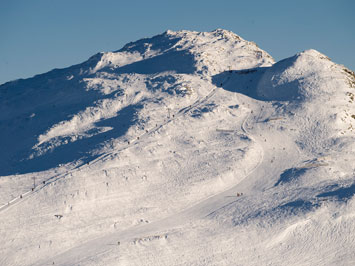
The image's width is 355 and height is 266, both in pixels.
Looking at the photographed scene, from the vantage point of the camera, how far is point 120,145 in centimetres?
7325

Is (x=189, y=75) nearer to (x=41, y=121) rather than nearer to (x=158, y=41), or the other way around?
(x=158, y=41)

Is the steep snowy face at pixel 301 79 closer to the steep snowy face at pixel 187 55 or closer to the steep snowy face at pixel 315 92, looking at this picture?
the steep snowy face at pixel 315 92

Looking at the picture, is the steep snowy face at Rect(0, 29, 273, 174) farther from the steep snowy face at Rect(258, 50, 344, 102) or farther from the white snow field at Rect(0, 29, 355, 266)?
the steep snowy face at Rect(258, 50, 344, 102)

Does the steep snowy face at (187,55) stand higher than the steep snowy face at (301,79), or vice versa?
the steep snowy face at (187,55)

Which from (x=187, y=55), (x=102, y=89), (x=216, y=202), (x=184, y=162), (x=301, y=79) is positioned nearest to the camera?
(x=216, y=202)

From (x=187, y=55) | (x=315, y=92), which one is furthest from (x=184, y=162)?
(x=187, y=55)

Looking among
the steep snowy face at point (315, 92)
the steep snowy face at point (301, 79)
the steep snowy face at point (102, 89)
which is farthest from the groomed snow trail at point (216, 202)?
the steep snowy face at point (102, 89)

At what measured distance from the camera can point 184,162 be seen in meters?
69.5

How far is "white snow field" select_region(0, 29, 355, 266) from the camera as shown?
5569 cm

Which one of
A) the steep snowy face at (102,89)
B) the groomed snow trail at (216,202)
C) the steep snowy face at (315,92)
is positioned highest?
the steep snowy face at (102,89)

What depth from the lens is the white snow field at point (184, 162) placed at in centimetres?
5569

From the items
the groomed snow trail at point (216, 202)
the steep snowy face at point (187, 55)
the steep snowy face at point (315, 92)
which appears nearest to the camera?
the groomed snow trail at point (216, 202)

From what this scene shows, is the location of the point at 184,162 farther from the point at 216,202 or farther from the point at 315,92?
the point at 315,92

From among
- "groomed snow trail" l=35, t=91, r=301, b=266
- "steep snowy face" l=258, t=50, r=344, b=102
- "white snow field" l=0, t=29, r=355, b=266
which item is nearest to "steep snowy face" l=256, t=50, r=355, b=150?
"steep snowy face" l=258, t=50, r=344, b=102
